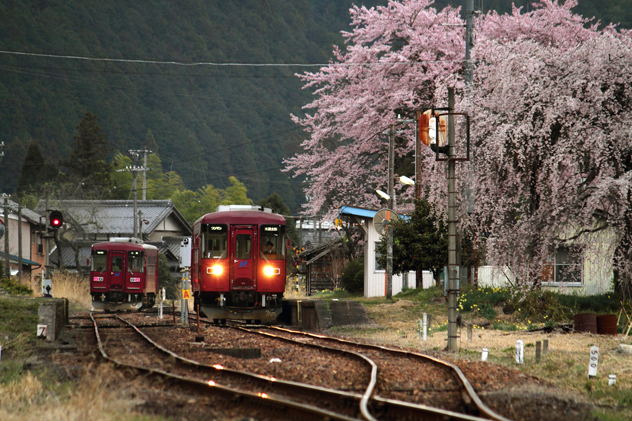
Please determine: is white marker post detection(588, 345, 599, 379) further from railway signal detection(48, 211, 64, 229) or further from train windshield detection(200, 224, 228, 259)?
railway signal detection(48, 211, 64, 229)

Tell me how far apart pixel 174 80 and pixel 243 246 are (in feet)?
345

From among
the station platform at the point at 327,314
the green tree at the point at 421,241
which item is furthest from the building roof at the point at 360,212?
the station platform at the point at 327,314

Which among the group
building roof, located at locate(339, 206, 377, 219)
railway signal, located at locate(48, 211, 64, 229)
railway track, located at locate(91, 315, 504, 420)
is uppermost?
building roof, located at locate(339, 206, 377, 219)

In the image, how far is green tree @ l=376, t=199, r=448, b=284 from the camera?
22719 millimetres

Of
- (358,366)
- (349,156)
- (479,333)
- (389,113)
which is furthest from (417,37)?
(358,366)

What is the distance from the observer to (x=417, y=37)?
2709 cm

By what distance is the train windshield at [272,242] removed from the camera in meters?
17.5

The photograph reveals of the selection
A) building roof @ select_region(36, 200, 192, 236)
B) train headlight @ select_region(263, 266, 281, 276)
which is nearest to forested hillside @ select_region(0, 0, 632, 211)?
building roof @ select_region(36, 200, 192, 236)

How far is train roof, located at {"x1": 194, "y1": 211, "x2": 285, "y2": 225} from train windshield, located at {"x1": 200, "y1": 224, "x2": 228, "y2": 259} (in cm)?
13

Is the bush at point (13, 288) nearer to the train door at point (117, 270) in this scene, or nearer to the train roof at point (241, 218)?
the train door at point (117, 270)

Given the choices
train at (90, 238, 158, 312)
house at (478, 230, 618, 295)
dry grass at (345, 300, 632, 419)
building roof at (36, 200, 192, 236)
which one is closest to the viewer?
dry grass at (345, 300, 632, 419)

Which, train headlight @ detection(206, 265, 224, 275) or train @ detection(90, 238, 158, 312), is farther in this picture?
train @ detection(90, 238, 158, 312)

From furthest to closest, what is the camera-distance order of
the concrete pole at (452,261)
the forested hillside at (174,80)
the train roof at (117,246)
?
the forested hillside at (174,80) < the train roof at (117,246) < the concrete pole at (452,261)

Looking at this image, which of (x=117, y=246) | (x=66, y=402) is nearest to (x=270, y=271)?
(x=66, y=402)
